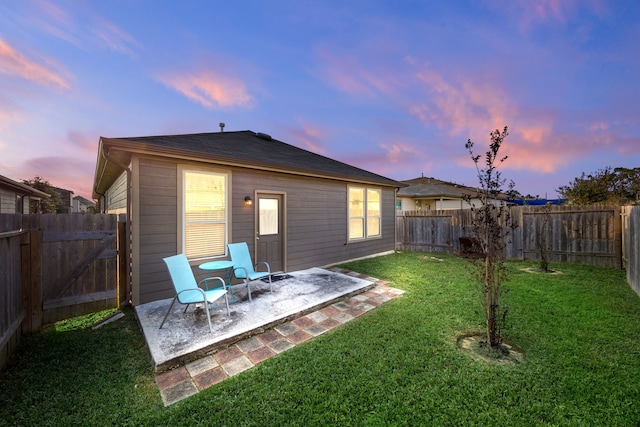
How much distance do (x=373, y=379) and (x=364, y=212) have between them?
249 inches

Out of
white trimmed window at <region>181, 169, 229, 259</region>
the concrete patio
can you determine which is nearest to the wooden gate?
the concrete patio

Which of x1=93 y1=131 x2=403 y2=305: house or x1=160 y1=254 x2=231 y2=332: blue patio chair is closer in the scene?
x1=160 y1=254 x2=231 y2=332: blue patio chair

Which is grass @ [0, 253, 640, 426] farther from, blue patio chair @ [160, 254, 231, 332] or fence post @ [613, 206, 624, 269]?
fence post @ [613, 206, 624, 269]

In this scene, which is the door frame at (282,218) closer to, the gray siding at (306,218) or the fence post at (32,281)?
the gray siding at (306,218)

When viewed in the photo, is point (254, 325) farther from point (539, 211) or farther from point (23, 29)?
point (539, 211)

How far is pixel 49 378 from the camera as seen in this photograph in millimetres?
2301

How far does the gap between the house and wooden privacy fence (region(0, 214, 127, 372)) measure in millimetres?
418

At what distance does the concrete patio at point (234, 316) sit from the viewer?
2.68 meters

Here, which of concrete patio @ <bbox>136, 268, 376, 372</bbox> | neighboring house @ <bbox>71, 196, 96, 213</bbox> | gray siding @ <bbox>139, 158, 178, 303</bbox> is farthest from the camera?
neighboring house @ <bbox>71, 196, 96, 213</bbox>

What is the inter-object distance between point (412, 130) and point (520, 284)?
29.0ft

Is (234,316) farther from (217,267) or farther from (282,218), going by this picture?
(282,218)

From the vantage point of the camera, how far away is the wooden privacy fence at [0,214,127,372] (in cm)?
298

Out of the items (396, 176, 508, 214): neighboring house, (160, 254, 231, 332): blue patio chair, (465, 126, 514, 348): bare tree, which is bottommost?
(160, 254, 231, 332): blue patio chair

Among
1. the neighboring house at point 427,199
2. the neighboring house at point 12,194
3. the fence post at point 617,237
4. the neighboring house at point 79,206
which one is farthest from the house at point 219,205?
the neighboring house at point 79,206
